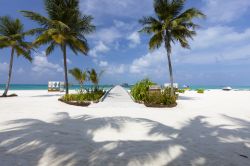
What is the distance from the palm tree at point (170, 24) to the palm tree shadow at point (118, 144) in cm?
987

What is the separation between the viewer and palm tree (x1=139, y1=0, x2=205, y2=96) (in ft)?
52.6

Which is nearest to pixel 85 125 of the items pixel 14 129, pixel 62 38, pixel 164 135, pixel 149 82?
pixel 14 129

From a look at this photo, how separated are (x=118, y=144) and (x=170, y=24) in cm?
1380

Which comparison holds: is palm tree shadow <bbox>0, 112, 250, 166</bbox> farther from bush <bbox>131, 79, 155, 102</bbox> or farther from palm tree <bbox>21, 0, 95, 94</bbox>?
palm tree <bbox>21, 0, 95, 94</bbox>

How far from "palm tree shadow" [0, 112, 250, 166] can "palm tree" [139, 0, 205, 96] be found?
987cm

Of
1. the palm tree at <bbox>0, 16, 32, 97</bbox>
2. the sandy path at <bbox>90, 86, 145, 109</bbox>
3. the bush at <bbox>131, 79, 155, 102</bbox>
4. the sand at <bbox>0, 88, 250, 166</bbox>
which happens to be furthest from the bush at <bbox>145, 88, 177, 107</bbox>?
the palm tree at <bbox>0, 16, 32, 97</bbox>

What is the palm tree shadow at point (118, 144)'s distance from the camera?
12.8 ft

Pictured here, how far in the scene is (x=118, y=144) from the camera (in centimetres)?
489

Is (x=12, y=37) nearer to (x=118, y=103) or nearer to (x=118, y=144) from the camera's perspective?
(x=118, y=103)

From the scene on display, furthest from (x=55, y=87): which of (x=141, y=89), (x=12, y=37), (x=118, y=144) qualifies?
(x=118, y=144)

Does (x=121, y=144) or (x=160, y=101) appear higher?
(x=160, y=101)

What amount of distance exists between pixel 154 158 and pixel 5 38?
20.9m

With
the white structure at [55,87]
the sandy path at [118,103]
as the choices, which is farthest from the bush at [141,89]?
the white structure at [55,87]

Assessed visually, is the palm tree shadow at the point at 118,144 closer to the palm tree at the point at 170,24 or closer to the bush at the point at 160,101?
the bush at the point at 160,101
